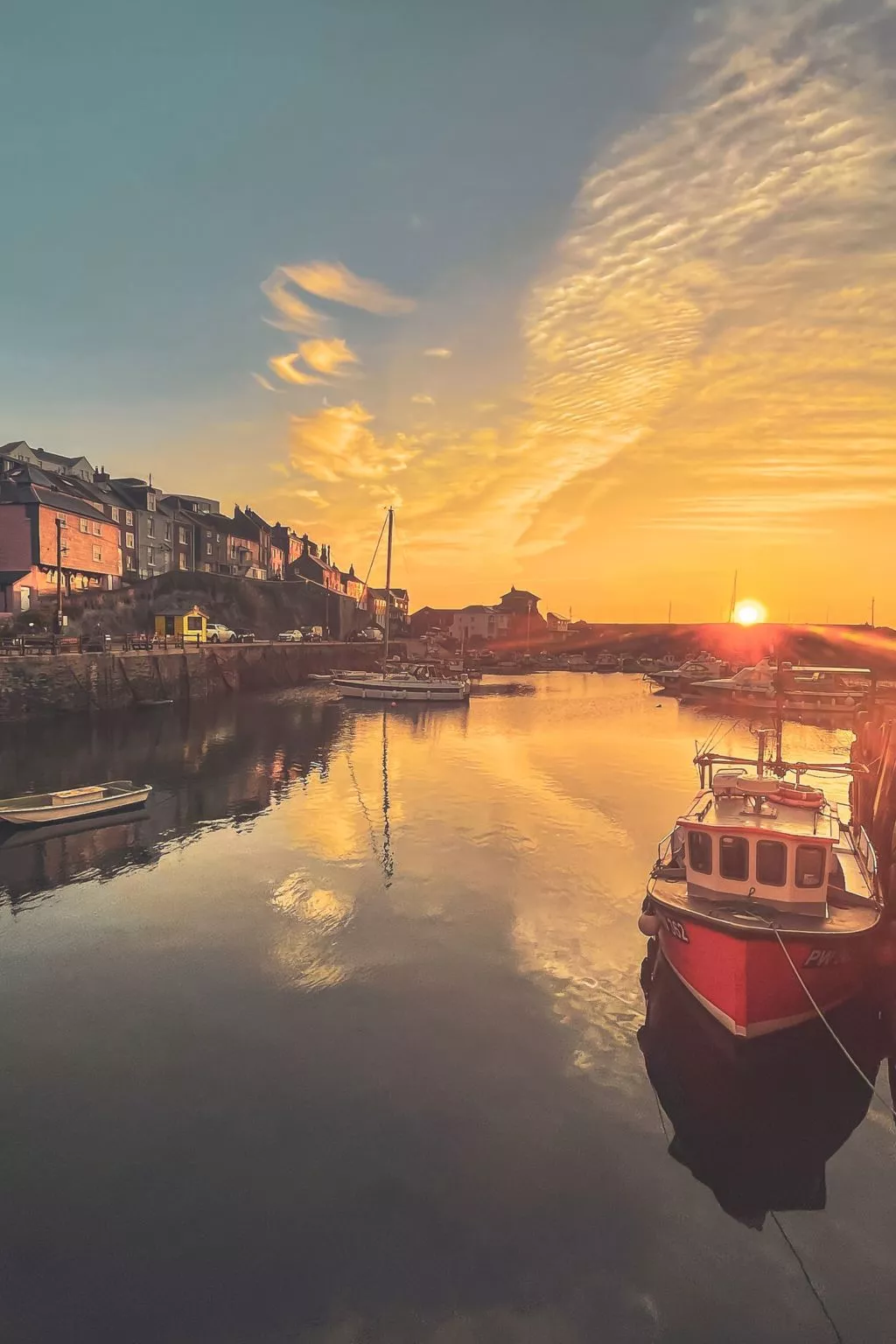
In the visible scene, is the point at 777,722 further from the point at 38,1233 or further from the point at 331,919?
the point at 38,1233

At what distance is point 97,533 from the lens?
92625mm

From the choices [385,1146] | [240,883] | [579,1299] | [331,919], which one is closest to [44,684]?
[240,883]

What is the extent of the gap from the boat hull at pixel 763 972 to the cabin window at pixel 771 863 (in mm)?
1639

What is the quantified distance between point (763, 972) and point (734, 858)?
2572 millimetres

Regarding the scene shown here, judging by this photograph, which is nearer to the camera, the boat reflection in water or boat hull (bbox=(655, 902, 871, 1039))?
the boat reflection in water

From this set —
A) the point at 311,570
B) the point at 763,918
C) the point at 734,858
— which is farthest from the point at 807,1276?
the point at 311,570

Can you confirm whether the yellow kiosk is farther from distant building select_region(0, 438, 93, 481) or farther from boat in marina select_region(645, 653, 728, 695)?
boat in marina select_region(645, 653, 728, 695)

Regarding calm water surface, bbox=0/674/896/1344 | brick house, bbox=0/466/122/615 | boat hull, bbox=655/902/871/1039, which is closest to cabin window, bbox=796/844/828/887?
boat hull, bbox=655/902/871/1039

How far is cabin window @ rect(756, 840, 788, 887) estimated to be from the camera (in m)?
14.9

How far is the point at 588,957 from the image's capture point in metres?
19.0

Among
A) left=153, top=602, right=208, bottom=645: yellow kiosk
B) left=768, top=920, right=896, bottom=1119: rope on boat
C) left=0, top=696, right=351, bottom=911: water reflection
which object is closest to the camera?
left=768, top=920, right=896, bottom=1119: rope on boat

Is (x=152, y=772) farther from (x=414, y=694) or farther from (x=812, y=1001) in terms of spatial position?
(x=414, y=694)

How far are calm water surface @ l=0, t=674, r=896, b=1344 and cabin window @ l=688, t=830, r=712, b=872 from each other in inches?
135

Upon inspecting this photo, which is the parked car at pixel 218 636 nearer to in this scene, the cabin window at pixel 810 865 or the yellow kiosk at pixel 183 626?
the yellow kiosk at pixel 183 626
